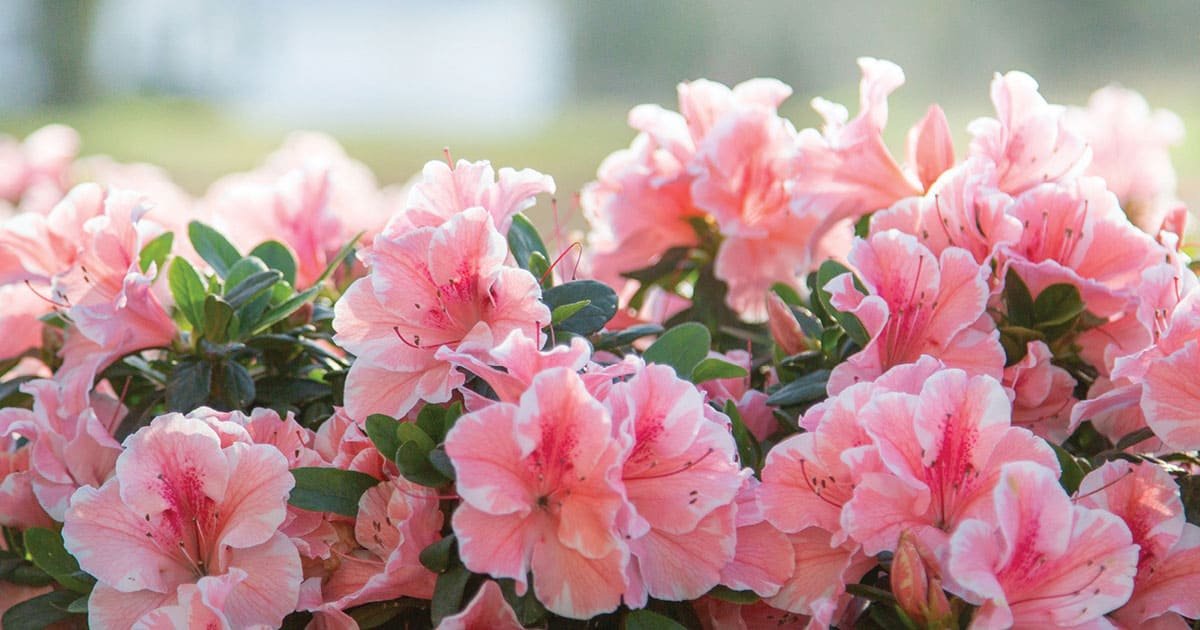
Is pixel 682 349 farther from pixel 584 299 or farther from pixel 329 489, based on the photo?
pixel 329 489

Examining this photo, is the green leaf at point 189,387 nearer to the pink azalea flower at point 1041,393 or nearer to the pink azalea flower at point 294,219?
the pink azalea flower at point 294,219

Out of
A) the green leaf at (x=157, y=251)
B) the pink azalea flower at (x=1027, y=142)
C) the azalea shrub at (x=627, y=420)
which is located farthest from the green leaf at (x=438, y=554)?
the pink azalea flower at (x=1027, y=142)

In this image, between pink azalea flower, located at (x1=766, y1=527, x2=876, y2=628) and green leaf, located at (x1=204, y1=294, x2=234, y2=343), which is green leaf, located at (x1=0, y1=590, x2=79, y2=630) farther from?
pink azalea flower, located at (x1=766, y1=527, x2=876, y2=628)

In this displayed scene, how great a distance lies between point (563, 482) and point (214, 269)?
47cm

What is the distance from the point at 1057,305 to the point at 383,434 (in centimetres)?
54

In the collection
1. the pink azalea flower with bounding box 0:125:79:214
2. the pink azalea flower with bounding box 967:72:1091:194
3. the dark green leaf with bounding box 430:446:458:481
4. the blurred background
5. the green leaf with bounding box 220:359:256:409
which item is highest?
the pink azalea flower with bounding box 967:72:1091:194

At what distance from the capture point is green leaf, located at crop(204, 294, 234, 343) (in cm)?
104

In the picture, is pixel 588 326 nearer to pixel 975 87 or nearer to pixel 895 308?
pixel 895 308

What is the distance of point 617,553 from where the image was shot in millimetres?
821

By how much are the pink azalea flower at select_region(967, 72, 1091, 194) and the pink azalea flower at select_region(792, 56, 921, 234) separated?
0.21 ft

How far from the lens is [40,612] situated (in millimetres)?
1033

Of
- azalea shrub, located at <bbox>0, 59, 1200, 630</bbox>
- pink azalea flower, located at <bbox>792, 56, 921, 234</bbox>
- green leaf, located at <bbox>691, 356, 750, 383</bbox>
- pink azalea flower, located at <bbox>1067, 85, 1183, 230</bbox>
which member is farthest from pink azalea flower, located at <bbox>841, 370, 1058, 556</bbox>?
pink azalea flower, located at <bbox>1067, 85, 1183, 230</bbox>

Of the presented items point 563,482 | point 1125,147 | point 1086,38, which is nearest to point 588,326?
point 563,482

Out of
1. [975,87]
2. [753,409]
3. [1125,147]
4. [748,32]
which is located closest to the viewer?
[753,409]
